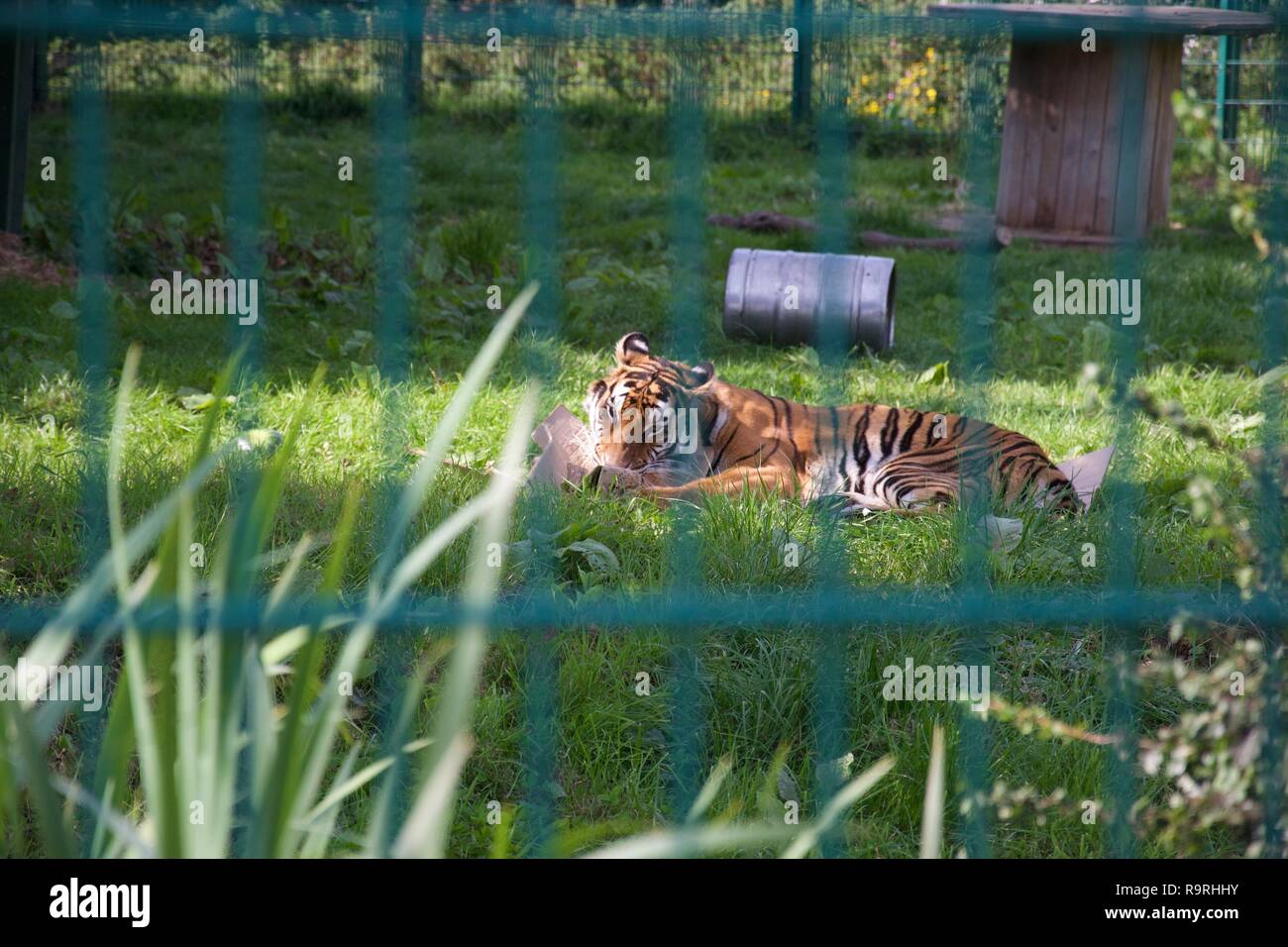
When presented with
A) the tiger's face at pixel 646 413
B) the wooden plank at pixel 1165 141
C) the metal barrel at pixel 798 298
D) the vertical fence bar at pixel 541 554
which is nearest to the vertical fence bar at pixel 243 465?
the vertical fence bar at pixel 541 554

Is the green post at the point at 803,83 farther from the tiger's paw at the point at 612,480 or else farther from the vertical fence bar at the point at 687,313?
the vertical fence bar at the point at 687,313

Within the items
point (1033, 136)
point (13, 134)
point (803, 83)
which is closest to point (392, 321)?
point (13, 134)

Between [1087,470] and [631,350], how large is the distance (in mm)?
1407

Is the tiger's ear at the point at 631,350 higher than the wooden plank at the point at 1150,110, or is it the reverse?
the wooden plank at the point at 1150,110

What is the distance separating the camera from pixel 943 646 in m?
2.81

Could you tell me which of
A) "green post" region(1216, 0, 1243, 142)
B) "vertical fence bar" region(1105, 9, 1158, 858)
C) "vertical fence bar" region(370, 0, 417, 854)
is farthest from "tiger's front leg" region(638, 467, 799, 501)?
"green post" region(1216, 0, 1243, 142)

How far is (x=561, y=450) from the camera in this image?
4047 mm

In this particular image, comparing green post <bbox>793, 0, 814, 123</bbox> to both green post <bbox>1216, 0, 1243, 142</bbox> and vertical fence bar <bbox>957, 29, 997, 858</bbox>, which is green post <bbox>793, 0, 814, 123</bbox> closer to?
green post <bbox>1216, 0, 1243, 142</bbox>

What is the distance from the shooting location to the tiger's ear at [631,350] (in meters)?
4.34

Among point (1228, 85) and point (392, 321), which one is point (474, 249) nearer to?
point (392, 321)

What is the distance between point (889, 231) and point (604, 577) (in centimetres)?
498

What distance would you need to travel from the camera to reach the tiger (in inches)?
154

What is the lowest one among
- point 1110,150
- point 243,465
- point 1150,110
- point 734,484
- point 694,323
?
point 734,484
